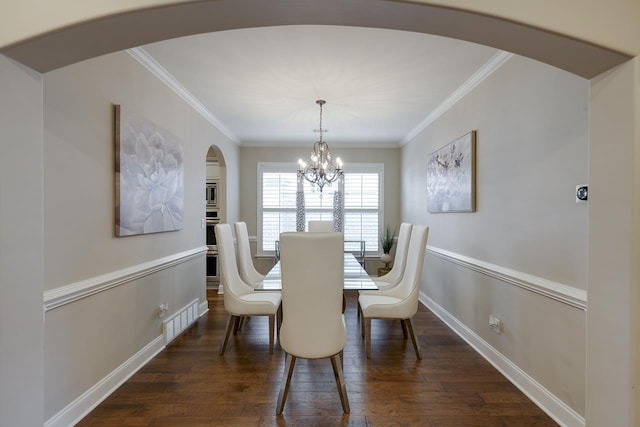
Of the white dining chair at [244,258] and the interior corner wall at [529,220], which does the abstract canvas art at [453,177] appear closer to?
the interior corner wall at [529,220]

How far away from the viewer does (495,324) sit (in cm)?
245

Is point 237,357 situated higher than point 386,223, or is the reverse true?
point 386,223

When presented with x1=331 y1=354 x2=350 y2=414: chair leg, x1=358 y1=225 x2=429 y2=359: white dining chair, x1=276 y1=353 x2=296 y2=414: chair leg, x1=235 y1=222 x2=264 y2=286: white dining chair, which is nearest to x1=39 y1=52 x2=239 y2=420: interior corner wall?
x1=235 y1=222 x2=264 y2=286: white dining chair

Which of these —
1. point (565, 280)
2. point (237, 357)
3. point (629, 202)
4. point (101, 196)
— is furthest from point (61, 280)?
point (565, 280)

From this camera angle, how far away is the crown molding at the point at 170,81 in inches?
93.4

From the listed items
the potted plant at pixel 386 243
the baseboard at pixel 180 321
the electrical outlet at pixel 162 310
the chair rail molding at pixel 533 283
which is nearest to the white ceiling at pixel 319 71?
the chair rail molding at pixel 533 283

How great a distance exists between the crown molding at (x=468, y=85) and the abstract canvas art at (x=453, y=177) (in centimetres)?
43

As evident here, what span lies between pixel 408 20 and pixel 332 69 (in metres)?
1.49

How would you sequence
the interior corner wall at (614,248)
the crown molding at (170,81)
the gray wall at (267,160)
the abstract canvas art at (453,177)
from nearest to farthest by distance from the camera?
1. the interior corner wall at (614,248)
2. the crown molding at (170,81)
3. the abstract canvas art at (453,177)
4. the gray wall at (267,160)

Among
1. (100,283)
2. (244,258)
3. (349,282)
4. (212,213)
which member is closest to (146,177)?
(100,283)

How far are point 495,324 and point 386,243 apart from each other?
9.52 feet

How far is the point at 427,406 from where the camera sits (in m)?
1.96

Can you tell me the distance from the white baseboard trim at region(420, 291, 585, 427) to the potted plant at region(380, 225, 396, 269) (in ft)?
6.27

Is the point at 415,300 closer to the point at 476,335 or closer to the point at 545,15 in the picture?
the point at 476,335
